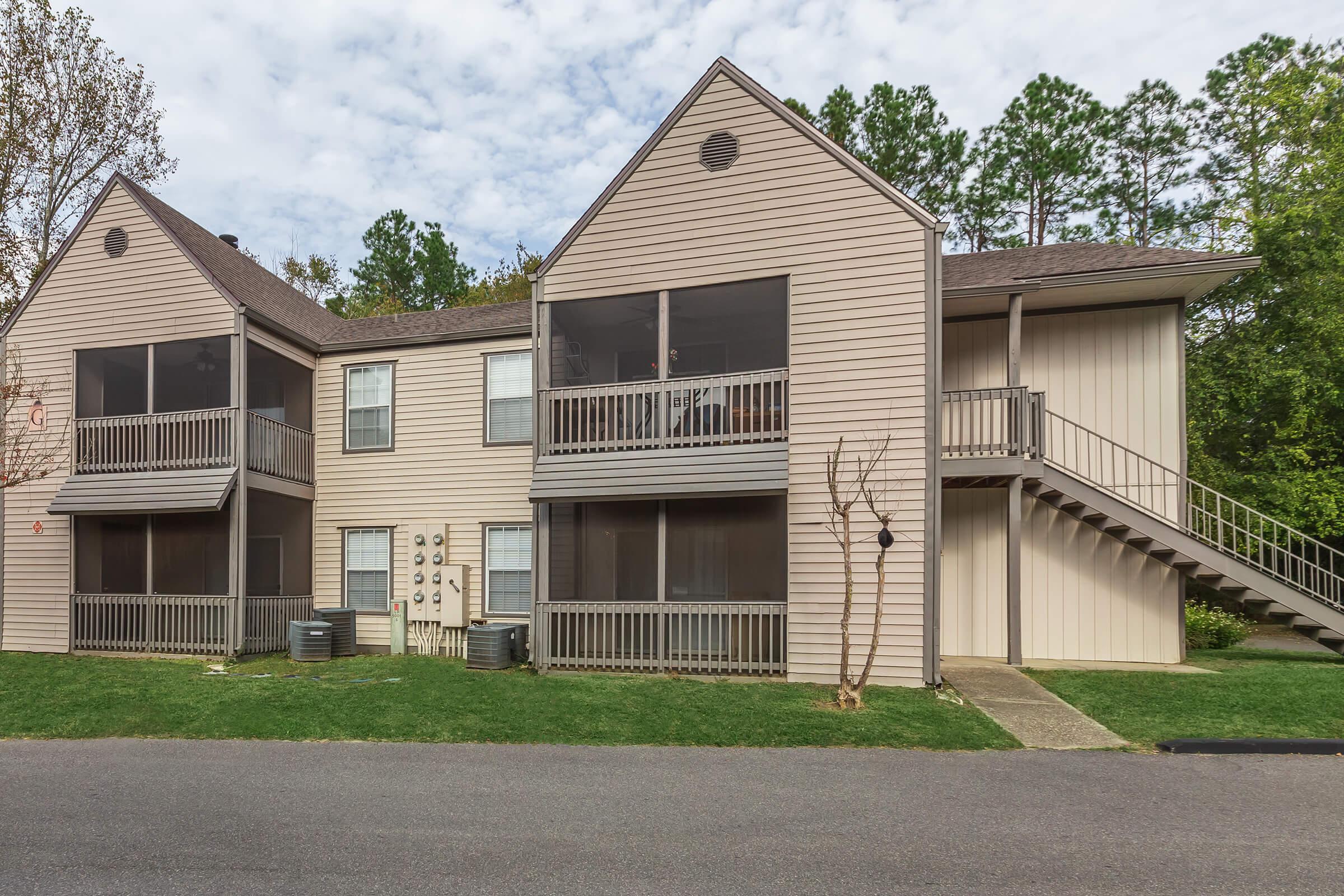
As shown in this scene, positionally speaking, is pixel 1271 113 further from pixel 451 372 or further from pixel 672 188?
pixel 451 372

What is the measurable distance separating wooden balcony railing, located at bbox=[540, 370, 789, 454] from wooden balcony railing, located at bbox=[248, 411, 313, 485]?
5.22 metres

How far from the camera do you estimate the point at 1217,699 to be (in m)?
8.67

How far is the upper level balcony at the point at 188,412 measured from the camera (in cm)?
1327

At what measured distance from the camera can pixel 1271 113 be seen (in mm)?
22500

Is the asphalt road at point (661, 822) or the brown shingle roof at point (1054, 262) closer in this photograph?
the asphalt road at point (661, 822)

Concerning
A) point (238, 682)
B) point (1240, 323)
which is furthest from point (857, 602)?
point (1240, 323)

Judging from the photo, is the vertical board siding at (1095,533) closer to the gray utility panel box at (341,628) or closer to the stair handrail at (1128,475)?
the stair handrail at (1128,475)

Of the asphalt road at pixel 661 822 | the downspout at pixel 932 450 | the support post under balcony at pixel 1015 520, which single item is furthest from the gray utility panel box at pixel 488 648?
the support post under balcony at pixel 1015 520

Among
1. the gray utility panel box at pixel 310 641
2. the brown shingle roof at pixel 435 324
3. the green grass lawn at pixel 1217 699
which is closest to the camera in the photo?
the green grass lawn at pixel 1217 699

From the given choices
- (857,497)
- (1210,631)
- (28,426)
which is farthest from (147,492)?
(1210,631)

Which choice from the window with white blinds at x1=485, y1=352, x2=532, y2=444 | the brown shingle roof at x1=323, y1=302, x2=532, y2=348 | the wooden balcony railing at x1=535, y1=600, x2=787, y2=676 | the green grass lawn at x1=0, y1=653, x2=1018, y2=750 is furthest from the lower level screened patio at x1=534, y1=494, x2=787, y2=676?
the brown shingle roof at x1=323, y1=302, x2=532, y2=348

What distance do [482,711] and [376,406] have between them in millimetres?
7702

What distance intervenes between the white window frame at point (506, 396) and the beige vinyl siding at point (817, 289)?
2933mm

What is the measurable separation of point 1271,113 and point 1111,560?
1858 cm
